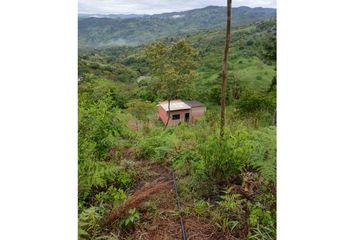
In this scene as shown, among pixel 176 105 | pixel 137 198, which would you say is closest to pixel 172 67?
pixel 176 105

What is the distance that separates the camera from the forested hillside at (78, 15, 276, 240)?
189 cm

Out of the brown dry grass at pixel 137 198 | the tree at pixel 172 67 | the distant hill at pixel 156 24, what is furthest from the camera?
the tree at pixel 172 67

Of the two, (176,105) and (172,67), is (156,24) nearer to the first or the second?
(172,67)

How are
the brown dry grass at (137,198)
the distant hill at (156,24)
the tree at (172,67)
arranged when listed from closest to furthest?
the brown dry grass at (137,198), the distant hill at (156,24), the tree at (172,67)

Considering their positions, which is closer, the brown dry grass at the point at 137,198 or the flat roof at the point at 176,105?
the brown dry grass at the point at 137,198

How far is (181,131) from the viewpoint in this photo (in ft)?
6.95

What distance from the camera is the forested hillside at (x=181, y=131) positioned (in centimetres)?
189

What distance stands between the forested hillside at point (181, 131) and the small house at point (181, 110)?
3 cm

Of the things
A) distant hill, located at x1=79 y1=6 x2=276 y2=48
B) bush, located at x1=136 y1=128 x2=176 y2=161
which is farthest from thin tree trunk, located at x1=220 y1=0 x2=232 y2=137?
bush, located at x1=136 y1=128 x2=176 y2=161

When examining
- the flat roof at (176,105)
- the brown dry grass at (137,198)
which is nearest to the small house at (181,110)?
the flat roof at (176,105)

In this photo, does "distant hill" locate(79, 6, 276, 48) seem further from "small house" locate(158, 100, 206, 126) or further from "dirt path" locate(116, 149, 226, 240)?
"dirt path" locate(116, 149, 226, 240)

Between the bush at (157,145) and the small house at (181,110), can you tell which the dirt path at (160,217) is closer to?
the bush at (157,145)

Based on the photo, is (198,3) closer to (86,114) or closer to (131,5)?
(131,5)

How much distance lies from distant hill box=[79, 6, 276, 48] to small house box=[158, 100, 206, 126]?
39cm
